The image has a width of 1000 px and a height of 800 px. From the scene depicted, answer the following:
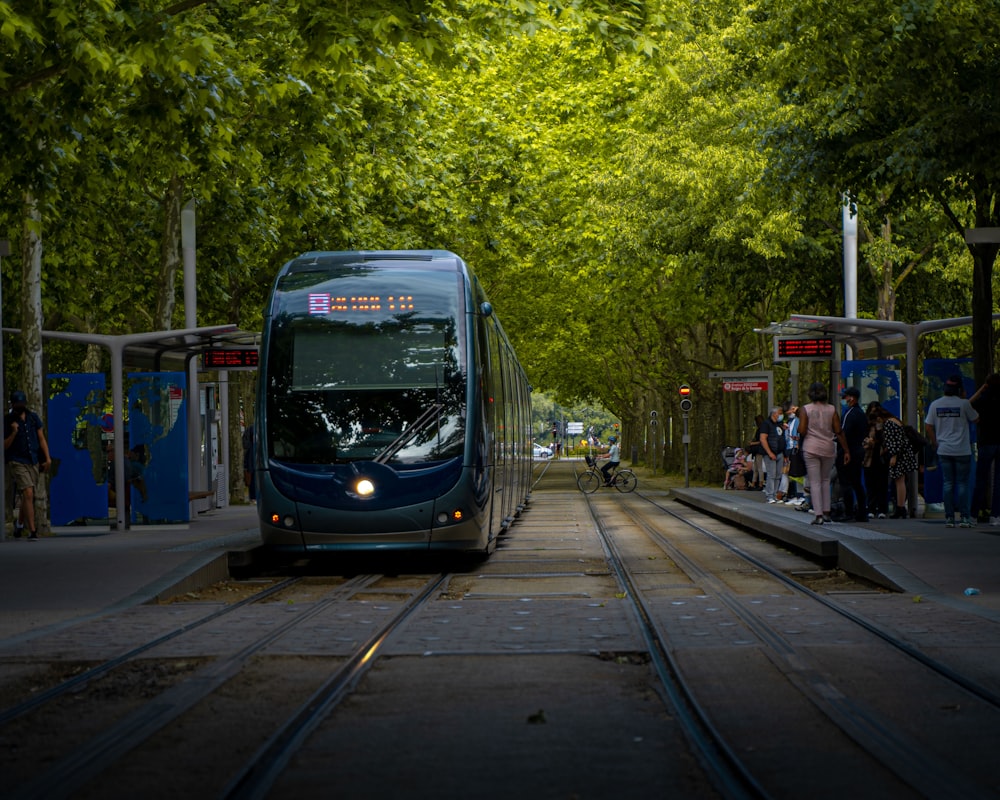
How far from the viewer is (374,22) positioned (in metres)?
13.0

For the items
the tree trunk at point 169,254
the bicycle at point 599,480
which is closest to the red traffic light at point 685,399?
the bicycle at point 599,480

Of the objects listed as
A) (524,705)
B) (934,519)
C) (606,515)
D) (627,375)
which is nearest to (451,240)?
(606,515)

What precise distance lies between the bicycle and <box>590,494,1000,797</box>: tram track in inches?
1196

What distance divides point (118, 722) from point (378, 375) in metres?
9.25

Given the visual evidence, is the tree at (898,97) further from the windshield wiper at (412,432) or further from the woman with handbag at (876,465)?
the windshield wiper at (412,432)

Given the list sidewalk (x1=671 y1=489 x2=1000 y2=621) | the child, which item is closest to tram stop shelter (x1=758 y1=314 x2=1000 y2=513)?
sidewalk (x1=671 y1=489 x2=1000 y2=621)

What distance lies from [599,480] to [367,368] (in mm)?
29265

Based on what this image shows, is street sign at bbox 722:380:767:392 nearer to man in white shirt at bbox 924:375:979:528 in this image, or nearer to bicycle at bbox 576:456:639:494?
bicycle at bbox 576:456:639:494

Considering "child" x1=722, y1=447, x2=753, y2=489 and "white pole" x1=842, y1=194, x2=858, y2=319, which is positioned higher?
"white pole" x1=842, y1=194, x2=858, y2=319

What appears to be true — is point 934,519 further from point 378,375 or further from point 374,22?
point 374,22

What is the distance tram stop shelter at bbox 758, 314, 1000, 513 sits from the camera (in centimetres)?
2134

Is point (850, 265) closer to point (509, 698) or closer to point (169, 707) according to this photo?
point (509, 698)

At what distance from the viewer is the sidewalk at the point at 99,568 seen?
1216cm

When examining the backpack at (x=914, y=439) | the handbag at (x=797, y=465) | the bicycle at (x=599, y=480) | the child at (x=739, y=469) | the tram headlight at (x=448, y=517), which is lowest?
the bicycle at (x=599, y=480)
